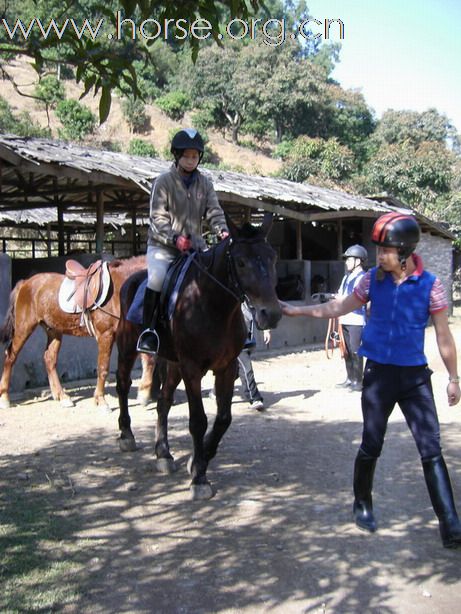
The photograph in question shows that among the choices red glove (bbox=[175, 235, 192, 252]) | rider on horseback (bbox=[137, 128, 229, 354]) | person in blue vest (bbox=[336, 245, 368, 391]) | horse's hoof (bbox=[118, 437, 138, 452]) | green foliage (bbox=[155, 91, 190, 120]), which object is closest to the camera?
red glove (bbox=[175, 235, 192, 252])

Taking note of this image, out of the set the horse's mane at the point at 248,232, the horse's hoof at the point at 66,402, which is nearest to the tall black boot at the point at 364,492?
the horse's mane at the point at 248,232

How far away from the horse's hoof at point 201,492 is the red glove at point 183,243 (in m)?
1.95

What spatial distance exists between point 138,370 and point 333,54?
86827 mm

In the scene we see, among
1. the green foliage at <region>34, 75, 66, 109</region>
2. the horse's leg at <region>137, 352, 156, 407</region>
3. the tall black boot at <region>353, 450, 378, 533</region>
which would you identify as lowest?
the horse's leg at <region>137, 352, 156, 407</region>

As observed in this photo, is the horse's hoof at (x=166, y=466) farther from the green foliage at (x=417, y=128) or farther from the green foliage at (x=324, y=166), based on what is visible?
the green foliage at (x=417, y=128)

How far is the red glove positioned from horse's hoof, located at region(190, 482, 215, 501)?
195 centimetres

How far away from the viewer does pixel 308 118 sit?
2365 inches

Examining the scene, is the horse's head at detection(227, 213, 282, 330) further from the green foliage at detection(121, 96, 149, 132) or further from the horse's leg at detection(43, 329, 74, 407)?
the green foliage at detection(121, 96, 149, 132)

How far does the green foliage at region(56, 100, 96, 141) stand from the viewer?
5341cm

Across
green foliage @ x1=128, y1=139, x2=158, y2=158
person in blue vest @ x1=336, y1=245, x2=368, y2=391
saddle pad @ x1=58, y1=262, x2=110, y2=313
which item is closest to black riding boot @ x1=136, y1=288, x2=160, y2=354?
saddle pad @ x1=58, y1=262, x2=110, y2=313

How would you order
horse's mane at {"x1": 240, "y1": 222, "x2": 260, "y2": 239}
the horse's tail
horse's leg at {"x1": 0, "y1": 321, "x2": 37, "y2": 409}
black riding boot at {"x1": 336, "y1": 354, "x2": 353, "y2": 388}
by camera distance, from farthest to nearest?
black riding boot at {"x1": 336, "y1": 354, "x2": 353, "y2": 388}, the horse's tail, horse's leg at {"x1": 0, "y1": 321, "x2": 37, "y2": 409}, horse's mane at {"x1": 240, "y1": 222, "x2": 260, "y2": 239}

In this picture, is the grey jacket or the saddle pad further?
the saddle pad

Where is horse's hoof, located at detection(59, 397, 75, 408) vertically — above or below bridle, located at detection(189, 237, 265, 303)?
below

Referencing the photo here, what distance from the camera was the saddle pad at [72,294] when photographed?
8.78 metres
